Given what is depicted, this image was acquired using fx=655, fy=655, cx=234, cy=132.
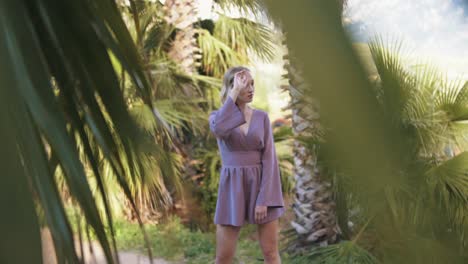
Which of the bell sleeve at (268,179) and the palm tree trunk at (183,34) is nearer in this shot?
the bell sleeve at (268,179)

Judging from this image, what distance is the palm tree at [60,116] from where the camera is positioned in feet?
0.86

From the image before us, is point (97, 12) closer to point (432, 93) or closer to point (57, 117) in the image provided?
point (57, 117)

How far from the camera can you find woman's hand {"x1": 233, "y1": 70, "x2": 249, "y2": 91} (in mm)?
3922

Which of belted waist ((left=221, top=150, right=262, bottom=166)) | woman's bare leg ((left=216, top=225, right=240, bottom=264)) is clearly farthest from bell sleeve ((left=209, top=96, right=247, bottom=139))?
woman's bare leg ((left=216, top=225, right=240, bottom=264))

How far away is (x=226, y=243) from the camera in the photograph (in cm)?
399

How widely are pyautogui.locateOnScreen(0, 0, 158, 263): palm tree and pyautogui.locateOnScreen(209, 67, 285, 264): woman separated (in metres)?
3.38

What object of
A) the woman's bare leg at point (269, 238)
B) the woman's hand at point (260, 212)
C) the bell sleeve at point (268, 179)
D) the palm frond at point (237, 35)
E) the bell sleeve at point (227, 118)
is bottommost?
the woman's bare leg at point (269, 238)

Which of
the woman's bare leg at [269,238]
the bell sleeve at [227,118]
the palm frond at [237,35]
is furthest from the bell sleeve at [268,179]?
the palm frond at [237,35]

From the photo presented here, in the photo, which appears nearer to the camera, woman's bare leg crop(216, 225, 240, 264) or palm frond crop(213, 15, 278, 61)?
woman's bare leg crop(216, 225, 240, 264)

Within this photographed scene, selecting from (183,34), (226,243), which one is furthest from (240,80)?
(183,34)

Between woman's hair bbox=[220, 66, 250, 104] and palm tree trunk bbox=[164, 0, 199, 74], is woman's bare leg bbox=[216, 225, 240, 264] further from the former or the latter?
palm tree trunk bbox=[164, 0, 199, 74]

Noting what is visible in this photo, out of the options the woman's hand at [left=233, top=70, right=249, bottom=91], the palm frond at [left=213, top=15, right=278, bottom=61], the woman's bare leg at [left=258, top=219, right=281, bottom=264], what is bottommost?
the woman's bare leg at [left=258, top=219, right=281, bottom=264]

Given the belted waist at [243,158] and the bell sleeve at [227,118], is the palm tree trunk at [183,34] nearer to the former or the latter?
the belted waist at [243,158]

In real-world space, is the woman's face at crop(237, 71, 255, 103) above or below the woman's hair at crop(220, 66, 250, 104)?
below
